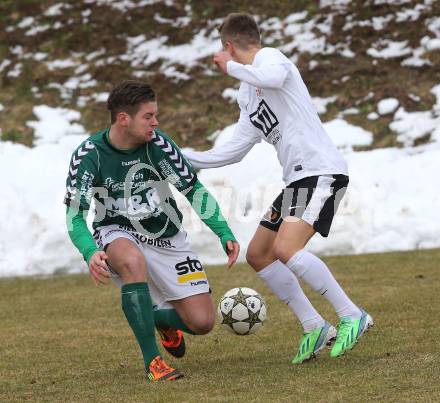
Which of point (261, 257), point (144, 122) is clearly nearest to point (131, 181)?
point (144, 122)

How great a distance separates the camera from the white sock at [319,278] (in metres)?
6.02

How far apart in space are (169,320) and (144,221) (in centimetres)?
68

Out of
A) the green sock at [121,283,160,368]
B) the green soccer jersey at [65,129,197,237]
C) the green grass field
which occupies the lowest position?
the green grass field

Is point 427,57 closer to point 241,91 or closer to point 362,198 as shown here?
point 362,198

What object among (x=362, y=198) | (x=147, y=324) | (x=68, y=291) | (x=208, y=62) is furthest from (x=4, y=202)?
(x=147, y=324)

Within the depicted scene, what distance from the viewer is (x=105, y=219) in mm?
6305

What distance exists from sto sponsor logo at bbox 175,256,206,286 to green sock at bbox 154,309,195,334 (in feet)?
0.72

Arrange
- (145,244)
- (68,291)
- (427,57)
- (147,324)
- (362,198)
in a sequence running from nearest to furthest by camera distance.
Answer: (147,324)
(145,244)
(68,291)
(362,198)
(427,57)

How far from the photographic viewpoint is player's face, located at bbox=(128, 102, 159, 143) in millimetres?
5980

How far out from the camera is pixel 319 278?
20.0ft

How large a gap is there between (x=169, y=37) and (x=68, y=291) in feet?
29.6

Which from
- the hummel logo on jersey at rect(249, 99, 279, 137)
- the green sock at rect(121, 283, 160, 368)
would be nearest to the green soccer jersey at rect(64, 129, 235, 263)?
the green sock at rect(121, 283, 160, 368)

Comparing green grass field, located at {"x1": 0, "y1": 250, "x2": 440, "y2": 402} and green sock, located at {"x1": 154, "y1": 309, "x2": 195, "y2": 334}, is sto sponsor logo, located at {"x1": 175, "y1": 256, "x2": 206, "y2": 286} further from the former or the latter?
green grass field, located at {"x1": 0, "y1": 250, "x2": 440, "y2": 402}

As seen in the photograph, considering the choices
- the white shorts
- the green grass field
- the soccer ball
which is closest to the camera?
the green grass field
